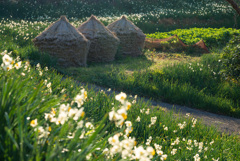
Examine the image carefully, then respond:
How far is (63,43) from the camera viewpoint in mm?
7770

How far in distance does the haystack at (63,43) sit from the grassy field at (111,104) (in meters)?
0.50

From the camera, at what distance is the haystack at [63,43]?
779cm

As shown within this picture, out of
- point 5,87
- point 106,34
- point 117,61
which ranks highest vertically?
point 5,87

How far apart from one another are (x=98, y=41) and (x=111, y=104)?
5.35 m

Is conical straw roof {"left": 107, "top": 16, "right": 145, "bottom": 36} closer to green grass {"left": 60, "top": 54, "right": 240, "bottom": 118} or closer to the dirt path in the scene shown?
green grass {"left": 60, "top": 54, "right": 240, "bottom": 118}

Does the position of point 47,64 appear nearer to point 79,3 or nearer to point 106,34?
point 106,34

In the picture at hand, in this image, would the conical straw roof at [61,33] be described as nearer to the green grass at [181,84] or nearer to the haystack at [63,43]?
the haystack at [63,43]

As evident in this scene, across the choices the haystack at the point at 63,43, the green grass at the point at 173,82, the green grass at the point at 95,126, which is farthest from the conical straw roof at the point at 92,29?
the green grass at the point at 95,126

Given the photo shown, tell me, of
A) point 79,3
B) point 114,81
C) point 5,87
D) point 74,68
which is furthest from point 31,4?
point 5,87

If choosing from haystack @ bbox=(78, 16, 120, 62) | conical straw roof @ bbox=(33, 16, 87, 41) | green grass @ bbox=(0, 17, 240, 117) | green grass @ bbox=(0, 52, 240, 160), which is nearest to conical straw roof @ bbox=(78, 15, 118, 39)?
haystack @ bbox=(78, 16, 120, 62)

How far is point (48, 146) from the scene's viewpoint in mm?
1620

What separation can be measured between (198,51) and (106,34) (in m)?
4.55

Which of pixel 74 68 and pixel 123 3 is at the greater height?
pixel 123 3

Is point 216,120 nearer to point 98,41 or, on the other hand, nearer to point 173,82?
point 173,82
